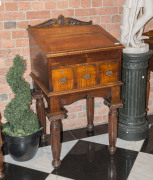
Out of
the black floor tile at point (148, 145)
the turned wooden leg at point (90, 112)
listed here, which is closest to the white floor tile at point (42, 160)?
the turned wooden leg at point (90, 112)

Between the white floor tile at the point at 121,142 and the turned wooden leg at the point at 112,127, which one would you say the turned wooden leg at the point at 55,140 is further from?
the white floor tile at the point at 121,142

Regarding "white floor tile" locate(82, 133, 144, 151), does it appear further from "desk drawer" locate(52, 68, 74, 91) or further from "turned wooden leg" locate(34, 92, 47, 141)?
"desk drawer" locate(52, 68, 74, 91)

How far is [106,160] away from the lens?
2.47 metres

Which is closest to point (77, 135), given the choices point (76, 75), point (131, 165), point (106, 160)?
point (106, 160)

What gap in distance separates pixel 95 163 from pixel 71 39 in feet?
3.60

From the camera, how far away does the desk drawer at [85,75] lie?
83.1 inches

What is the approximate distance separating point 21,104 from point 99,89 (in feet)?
2.14

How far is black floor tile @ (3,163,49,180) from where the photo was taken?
7.38 feet

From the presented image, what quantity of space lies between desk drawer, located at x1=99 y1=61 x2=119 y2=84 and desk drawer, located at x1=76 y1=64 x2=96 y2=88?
0.07 m

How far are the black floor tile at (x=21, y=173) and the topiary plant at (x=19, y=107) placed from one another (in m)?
0.30

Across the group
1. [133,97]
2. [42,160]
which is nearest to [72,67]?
[133,97]

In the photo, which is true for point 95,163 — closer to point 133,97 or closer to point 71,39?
point 133,97

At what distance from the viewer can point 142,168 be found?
2.34 meters

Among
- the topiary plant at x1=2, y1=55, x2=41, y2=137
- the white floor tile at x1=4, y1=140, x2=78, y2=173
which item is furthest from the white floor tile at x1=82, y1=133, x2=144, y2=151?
the topiary plant at x1=2, y1=55, x2=41, y2=137
